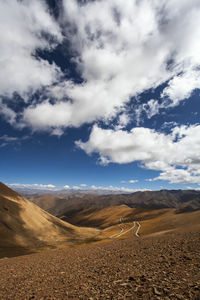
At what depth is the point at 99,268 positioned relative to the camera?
447 inches

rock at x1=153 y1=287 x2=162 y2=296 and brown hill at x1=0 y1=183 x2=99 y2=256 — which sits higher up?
rock at x1=153 y1=287 x2=162 y2=296

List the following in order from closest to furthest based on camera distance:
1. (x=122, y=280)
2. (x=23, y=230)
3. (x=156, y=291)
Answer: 1. (x=156, y=291)
2. (x=122, y=280)
3. (x=23, y=230)

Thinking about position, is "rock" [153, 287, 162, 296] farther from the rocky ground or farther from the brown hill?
the brown hill

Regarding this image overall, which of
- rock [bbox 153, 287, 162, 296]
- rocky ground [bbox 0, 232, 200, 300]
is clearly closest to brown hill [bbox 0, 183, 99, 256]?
rocky ground [bbox 0, 232, 200, 300]

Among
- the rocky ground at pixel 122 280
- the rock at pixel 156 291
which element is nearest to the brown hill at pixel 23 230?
the rocky ground at pixel 122 280

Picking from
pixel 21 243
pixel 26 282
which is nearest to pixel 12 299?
pixel 26 282

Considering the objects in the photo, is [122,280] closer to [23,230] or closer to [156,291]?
[156,291]

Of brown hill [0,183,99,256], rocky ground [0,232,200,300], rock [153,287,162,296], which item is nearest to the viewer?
rock [153,287,162,296]

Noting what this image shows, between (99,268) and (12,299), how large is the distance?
5351 mm

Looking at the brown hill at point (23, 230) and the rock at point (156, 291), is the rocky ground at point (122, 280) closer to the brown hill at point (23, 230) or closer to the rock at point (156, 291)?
the rock at point (156, 291)

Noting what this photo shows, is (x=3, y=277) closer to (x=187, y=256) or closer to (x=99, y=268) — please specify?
(x=99, y=268)

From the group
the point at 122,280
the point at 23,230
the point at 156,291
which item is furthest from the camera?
the point at 23,230

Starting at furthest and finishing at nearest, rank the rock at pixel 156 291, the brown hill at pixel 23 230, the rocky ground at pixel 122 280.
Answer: the brown hill at pixel 23 230
the rocky ground at pixel 122 280
the rock at pixel 156 291

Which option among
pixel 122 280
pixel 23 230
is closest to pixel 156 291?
pixel 122 280
